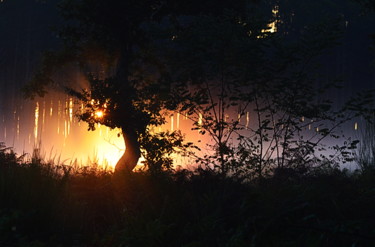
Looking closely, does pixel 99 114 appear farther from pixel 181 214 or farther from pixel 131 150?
pixel 181 214

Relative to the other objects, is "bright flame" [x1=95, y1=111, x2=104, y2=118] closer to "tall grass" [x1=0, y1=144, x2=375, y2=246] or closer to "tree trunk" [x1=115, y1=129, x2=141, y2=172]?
"tree trunk" [x1=115, y1=129, x2=141, y2=172]

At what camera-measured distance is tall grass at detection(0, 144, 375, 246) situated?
390 cm

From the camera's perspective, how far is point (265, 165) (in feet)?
27.0

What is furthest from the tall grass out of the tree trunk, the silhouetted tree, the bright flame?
the tree trunk

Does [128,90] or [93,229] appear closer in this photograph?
[93,229]

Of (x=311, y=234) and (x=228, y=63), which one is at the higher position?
(x=228, y=63)

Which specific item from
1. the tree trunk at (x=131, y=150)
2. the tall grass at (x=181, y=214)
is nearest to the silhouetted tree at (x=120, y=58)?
the tree trunk at (x=131, y=150)

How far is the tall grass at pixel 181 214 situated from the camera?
12.8 feet

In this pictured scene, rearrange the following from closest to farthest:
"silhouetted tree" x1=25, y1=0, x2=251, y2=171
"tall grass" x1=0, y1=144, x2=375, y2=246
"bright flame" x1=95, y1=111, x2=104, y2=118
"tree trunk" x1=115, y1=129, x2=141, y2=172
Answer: "tall grass" x1=0, y1=144, x2=375, y2=246 → "silhouetted tree" x1=25, y1=0, x2=251, y2=171 → "bright flame" x1=95, y1=111, x2=104, y2=118 → "tree trunk" x1=115, y1=129, x2=141, y2=172

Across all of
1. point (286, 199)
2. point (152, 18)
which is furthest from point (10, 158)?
point (286, 199)

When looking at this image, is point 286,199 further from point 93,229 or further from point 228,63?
point 228,63

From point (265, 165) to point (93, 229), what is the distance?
3.82 meters

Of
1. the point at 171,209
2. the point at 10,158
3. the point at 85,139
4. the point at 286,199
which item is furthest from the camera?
the point at 85,139

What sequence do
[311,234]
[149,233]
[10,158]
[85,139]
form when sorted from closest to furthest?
1. [311,234]
2. [149,233]
3. [10,158]
4. [85,139]
